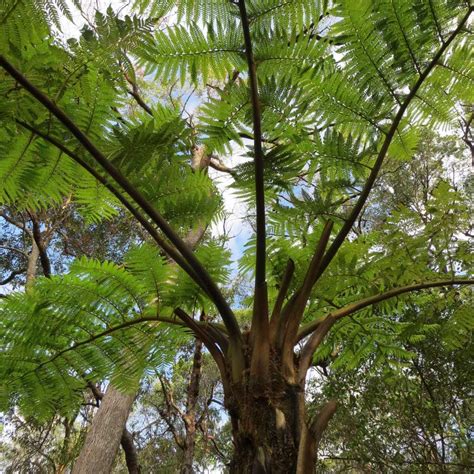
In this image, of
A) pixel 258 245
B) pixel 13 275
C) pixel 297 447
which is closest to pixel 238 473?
pixel 297 447

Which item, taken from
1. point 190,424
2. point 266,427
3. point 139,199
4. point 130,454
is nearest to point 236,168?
point 139,199

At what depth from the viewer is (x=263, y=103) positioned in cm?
120

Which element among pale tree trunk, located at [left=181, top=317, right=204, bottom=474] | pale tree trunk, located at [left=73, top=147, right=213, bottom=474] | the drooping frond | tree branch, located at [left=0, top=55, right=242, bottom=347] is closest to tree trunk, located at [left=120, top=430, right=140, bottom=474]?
pale tree trunk, located at [left=181, top=317, right=204, bottom=474]

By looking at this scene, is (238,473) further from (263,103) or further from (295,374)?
(263,103)

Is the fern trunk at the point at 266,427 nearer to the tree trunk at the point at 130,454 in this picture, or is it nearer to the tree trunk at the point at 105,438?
the tree trunk at the point at 105,438

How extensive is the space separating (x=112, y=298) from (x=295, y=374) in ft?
1.92

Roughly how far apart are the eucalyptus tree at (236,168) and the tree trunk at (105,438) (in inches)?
92.8

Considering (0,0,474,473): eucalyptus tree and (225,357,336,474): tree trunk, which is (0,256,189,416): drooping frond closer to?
(0,0,474,473): eucalyptus tree

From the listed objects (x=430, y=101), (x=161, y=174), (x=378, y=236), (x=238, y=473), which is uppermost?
(x=430, y=101)

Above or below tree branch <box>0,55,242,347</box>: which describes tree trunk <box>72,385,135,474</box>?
above

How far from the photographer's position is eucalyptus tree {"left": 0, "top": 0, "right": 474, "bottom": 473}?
3.26 ft

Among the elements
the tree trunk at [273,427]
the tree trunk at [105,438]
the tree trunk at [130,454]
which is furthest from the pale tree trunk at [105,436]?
the tree trunk at [273,427]

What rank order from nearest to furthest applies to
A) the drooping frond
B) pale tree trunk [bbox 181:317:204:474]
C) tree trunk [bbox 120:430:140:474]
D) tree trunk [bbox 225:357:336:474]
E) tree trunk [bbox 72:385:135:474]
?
tree trunk [bbox 225:357:336:474], the drooping frond, tree trunk [bbox 72:385:135:474], pale tree trunk [bbox 181:317:204:474], tree trunk [bbox 120:430:140:474]

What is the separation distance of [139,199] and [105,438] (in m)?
3.26
